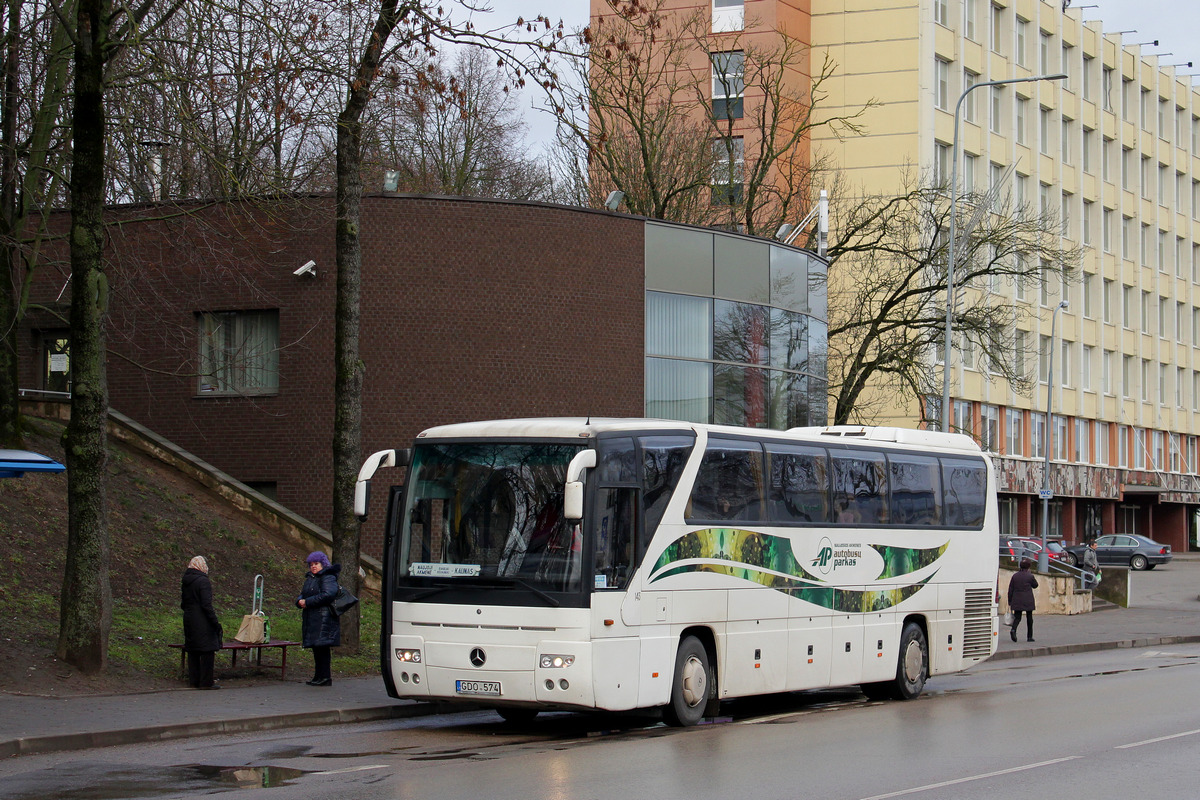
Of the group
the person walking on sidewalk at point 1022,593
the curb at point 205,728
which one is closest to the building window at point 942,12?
the person walking on sidewalk at point 1022,593

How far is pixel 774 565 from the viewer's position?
16.3 metres

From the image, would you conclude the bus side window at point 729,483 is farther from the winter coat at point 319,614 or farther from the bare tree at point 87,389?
the bare tree at point 87,389

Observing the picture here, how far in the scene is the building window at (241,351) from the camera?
27.8 metres

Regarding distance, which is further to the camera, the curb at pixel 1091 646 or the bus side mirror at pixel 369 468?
the curb at pixel 1091 646

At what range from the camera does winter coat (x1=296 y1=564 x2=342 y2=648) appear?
56.2ft

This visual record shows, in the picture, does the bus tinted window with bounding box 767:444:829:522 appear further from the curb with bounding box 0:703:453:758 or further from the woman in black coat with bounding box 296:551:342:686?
the woman in black coat with bounding box 296:551:342:686

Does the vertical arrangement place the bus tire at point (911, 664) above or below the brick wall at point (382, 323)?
below

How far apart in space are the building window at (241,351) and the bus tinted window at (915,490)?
43.6 feet

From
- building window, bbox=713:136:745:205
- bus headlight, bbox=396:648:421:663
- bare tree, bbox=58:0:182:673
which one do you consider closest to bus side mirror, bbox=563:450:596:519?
bus headlight, bbox=396:648:421:663

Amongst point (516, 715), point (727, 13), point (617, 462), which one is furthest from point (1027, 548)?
point (617, 462)

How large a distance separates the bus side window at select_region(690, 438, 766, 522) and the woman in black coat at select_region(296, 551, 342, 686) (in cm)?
482

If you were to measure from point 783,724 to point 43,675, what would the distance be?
8.01 meters

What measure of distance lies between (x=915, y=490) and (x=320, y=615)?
7.86m

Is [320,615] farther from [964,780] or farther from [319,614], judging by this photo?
[964,780]
